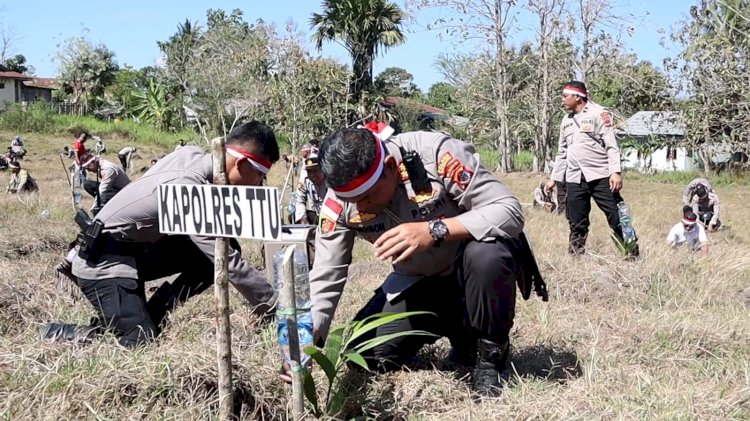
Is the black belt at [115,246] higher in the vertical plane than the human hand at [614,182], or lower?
lower

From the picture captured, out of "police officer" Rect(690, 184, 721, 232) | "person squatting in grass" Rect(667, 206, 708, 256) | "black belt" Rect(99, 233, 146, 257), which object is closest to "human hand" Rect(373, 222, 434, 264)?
"black belt" Rect(99, 233, 146, 257)

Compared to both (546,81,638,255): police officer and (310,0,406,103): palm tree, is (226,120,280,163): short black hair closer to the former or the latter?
(546,81,638,255): police officer

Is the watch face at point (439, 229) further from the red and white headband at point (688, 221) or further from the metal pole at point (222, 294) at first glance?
the red and white headband at point (688, 221)

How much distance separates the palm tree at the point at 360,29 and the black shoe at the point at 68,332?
84.3 feet

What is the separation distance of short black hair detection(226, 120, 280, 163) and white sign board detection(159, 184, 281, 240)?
75cm

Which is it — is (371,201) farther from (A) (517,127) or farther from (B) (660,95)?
(A) (517,127)

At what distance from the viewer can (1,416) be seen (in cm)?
246

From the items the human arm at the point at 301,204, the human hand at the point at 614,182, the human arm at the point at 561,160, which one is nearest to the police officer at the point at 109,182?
the human arm at the point at 301,204

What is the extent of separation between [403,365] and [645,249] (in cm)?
344

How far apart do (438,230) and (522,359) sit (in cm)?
99

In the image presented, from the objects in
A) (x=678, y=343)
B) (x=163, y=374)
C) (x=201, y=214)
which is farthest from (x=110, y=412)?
(x=678, y=343)

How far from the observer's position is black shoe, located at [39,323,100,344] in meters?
3.32

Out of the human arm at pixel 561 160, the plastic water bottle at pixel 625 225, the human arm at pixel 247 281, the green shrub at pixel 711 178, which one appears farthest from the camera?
the green shrub at pixel 711 178

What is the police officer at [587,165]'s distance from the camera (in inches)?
243
